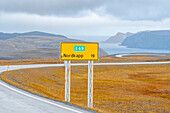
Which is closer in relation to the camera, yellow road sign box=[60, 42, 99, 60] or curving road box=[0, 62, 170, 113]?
curving road box=[0, 62, 170, 113]

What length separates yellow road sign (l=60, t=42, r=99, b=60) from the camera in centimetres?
1620

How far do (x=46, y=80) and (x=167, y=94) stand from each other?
1702cm

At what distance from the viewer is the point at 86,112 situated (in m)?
11.7

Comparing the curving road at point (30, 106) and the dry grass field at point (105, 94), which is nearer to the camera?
the curving road at point (30, 106)

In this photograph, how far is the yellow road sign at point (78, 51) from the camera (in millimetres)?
16203

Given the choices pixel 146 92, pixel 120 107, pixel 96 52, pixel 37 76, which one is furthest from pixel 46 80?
pixel 96 52

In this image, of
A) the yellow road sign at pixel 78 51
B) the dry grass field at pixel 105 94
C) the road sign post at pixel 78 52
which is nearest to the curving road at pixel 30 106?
the dry grass field at pixel 105 94

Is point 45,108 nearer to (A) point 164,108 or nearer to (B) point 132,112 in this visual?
(B) point 132,112

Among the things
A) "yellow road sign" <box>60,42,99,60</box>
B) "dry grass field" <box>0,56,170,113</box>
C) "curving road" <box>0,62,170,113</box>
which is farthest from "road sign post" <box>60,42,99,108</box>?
"curving road" <box>0,62,170,113</box>

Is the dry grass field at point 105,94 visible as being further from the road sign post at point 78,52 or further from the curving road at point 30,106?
the road sign post at point 78,52

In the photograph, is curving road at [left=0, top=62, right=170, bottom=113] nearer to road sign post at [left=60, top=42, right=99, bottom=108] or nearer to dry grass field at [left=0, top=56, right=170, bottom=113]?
dry grass field at [left=0, top=56, right=170, bottom=113]

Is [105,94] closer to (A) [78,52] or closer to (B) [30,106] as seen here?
(A) [78,52]

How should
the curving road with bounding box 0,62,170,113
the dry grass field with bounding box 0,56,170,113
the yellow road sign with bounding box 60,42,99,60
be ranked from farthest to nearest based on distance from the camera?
the dry grass field with bounding box 0,56,170,113, the yellow road sign with bounding box 60,42,99,60, the curving road with bounding box 0,62,170,113

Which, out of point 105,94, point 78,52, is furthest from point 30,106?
point 105,94
